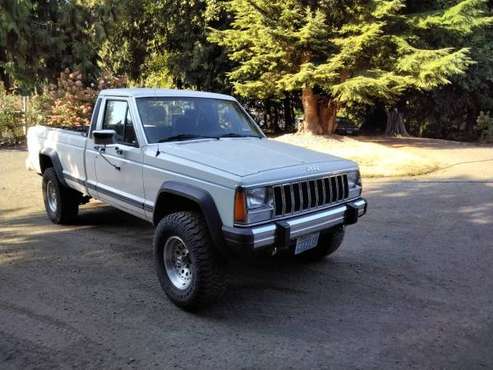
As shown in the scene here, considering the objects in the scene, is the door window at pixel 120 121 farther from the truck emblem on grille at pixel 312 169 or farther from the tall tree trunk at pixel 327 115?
the tall tree trunk at pixel 327 115

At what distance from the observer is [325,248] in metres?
5.65

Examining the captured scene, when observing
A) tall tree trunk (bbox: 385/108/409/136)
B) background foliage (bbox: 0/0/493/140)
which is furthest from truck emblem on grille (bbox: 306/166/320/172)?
tall tree trunk (bbox: 385/108/409/136)

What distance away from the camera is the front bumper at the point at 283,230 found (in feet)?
12.9

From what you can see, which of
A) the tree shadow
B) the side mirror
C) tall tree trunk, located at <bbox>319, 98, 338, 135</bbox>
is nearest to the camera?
the tree shadow

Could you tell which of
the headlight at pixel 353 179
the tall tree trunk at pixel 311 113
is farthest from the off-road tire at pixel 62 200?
the tall tree trunk at pixel 311 113

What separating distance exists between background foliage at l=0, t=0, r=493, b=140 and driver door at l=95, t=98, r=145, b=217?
9548mm

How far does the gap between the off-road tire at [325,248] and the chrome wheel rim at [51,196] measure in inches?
148

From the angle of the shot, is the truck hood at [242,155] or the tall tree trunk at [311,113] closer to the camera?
the truck hood at [242,155]

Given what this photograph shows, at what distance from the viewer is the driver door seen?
514cm

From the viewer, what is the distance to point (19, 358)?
11.7ft

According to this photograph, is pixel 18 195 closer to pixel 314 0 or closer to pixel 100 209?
pixel 100 209

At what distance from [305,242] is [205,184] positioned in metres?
1.07

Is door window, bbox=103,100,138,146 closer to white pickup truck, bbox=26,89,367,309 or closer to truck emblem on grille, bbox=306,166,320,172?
white pickup truck, bbox=26,89,367,309

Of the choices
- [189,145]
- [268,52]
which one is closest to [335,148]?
[268,52]
